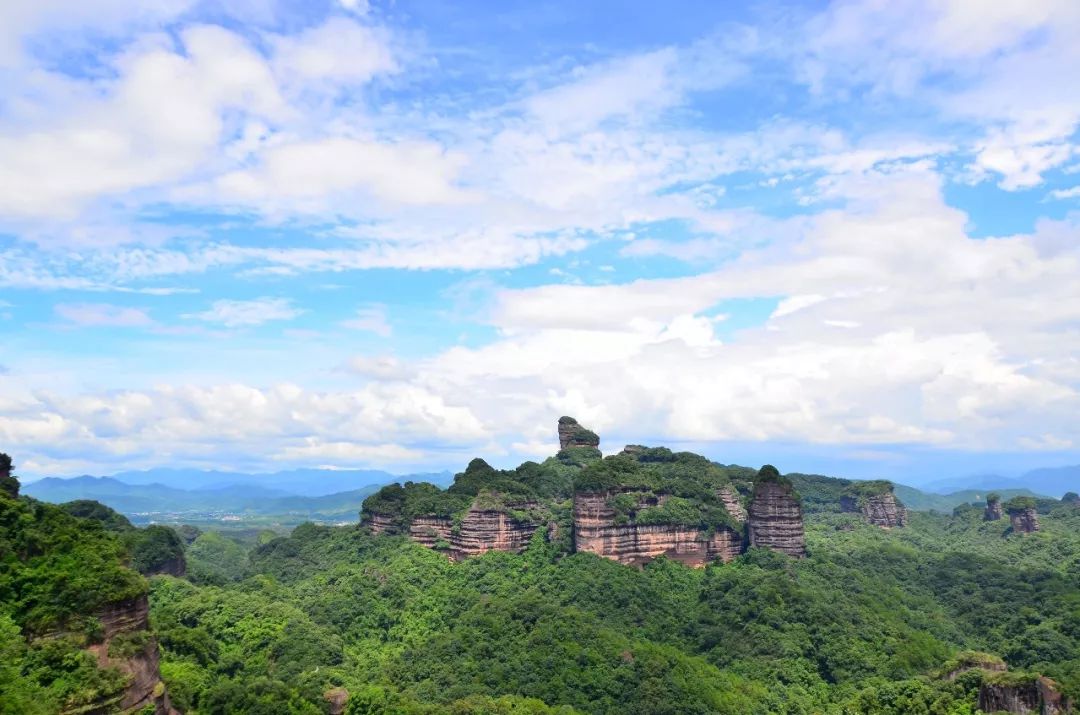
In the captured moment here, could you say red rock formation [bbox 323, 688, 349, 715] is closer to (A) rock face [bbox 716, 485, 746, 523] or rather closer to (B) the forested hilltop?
(B) the forested hilltop

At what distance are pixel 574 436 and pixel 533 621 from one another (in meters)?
65.5

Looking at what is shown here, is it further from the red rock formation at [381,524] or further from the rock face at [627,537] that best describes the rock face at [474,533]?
the rock face at [627,537]

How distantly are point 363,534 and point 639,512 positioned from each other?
38.2 m

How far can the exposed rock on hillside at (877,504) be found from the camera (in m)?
151

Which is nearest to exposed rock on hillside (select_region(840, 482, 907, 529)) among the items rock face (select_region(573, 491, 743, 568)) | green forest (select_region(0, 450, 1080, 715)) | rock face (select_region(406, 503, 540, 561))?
green forest (select_region(0, 450, 1080, 715))

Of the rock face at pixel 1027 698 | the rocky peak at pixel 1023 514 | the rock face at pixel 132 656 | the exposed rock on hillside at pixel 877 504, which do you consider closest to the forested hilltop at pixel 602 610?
the rock face at pixel 1027 698

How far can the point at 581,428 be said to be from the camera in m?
139

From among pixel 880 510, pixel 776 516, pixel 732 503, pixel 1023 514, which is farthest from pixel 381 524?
pixel 1023 514

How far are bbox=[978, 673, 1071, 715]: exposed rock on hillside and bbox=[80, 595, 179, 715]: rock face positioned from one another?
51.9 m

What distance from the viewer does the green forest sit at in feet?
143

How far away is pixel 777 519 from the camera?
99.3 metres

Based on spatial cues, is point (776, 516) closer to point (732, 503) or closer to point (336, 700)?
point (732, 503)

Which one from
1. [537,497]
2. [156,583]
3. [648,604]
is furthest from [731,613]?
[156,583]

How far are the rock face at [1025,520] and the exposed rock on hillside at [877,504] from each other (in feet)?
64.9
